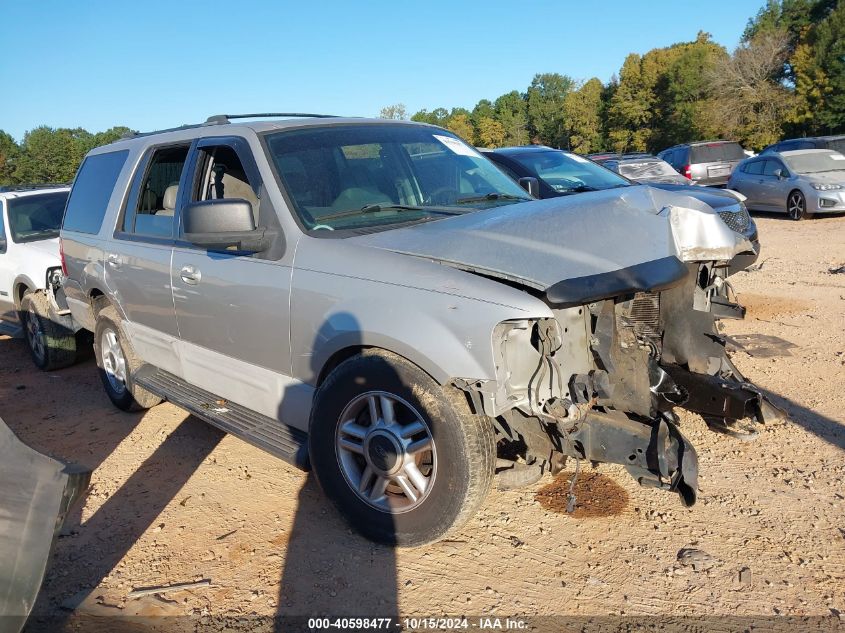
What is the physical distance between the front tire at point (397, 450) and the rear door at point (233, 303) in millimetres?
503

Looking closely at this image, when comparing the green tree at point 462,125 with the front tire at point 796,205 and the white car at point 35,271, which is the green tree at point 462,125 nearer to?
the front tire at point 796,205

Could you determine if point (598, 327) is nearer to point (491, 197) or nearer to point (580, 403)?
point (580, 403)

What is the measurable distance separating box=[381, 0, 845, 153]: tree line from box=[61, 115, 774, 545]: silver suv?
20641 mm

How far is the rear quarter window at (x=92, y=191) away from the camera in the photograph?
17.2ft

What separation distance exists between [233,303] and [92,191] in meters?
2.66

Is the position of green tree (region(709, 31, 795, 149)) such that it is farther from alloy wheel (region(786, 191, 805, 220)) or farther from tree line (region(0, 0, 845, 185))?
alloy wheel (region(786, 191, 805, 220))

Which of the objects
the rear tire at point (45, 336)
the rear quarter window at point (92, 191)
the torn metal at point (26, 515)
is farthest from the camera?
the rear tire at point (45, 336)

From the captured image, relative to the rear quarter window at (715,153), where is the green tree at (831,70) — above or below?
above

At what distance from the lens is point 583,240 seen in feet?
10.1

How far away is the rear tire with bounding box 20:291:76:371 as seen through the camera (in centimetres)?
683

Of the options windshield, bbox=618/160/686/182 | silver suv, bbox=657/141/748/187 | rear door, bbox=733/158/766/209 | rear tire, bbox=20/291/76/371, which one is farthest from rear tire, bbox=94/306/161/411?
silver suv, bbox=657/141/748/187

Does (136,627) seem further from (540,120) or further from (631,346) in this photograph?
(540,120)

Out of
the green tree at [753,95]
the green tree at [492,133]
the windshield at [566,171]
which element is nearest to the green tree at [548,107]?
the green tree at [492,133]

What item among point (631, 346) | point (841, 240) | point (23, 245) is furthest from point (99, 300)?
point (841, 240)
